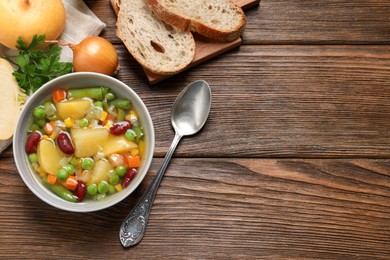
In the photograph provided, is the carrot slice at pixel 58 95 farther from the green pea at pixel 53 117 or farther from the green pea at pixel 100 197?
the green pea at pixel 100 197

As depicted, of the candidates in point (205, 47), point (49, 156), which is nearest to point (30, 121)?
point (49, 156)

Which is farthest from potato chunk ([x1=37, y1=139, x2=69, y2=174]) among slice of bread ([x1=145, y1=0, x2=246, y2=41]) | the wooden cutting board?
slice of bread ([x1=145, y1=0, x2=246, y2=41])

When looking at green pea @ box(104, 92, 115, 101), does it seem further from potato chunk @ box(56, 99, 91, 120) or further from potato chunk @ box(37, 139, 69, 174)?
potato chunk @ box(37, 139, 69, 174)

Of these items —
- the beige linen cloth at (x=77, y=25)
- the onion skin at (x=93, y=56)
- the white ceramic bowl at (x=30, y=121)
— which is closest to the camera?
the white ceramic bowl at (x=30, y=121)

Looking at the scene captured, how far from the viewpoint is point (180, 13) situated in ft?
6.03

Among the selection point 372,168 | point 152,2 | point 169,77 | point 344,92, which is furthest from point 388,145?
point 152,2

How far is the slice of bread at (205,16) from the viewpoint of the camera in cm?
180

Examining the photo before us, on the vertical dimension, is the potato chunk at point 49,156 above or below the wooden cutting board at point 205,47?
below

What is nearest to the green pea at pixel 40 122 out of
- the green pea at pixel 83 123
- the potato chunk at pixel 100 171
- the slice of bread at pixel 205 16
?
the green pea at pixel 83 123

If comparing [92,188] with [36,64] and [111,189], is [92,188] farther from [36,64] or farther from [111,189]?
[36,64]

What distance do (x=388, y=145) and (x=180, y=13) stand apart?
901 mm

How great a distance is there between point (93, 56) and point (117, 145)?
1.04 feet

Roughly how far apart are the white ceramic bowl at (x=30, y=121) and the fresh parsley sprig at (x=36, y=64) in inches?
3.5

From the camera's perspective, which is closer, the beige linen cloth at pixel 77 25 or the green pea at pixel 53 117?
the green pea at pixel 53 117
